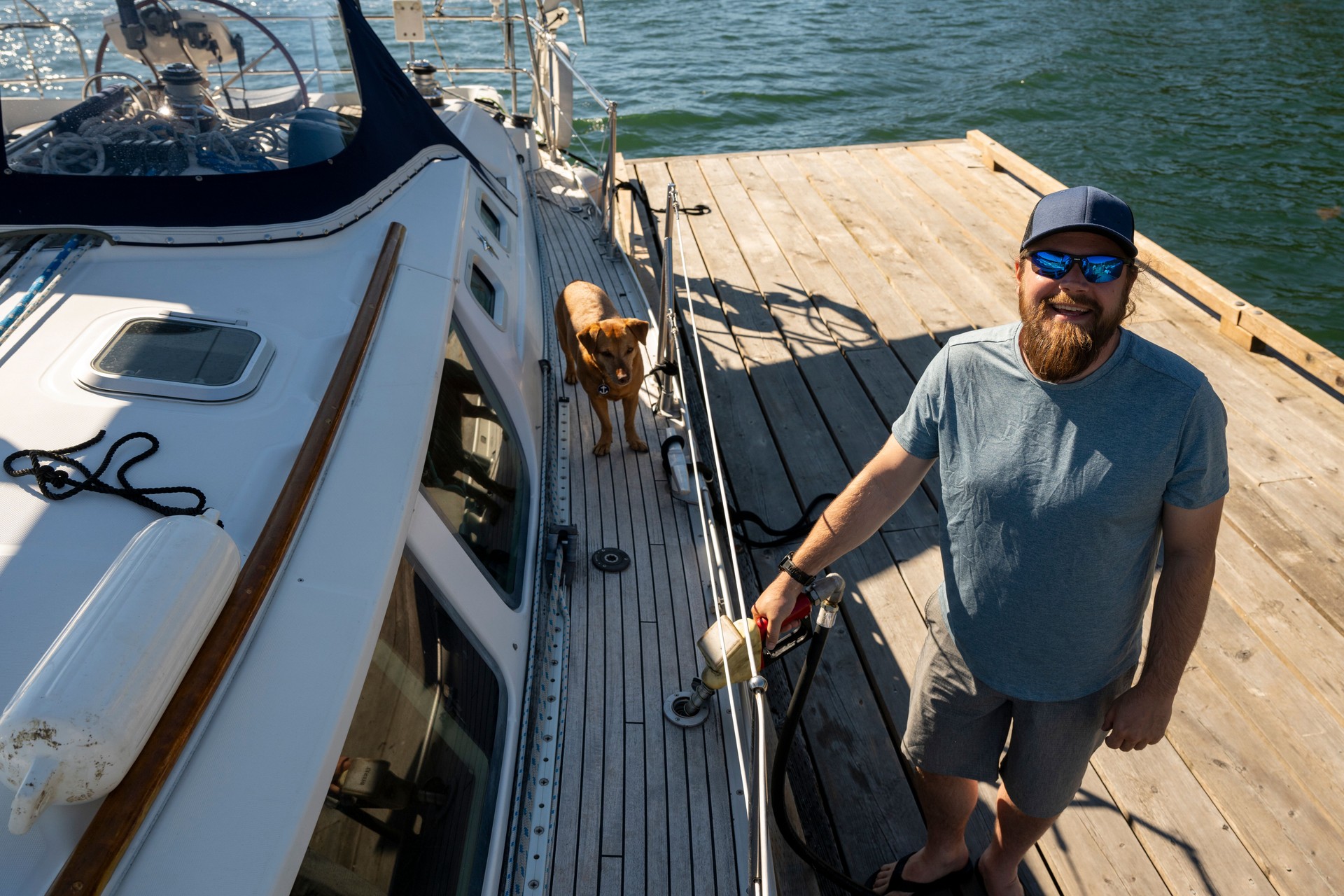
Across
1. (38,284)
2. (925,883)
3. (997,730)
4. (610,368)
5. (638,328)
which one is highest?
(38,284)

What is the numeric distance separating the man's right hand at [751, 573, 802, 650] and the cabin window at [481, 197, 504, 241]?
2.42 m

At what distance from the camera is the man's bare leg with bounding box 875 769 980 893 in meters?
2.11

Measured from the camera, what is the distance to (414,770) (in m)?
1.56

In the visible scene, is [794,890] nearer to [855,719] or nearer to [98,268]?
[855,719]

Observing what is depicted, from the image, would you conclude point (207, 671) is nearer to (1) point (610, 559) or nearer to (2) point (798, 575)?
(2) point (798, 575)

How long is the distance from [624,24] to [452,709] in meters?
17.7

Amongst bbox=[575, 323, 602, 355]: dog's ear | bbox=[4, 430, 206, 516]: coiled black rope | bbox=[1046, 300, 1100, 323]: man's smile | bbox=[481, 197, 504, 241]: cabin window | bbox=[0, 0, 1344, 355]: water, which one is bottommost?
bbox=[0, 0, 1344, 355]: water

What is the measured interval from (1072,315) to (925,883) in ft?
5.20

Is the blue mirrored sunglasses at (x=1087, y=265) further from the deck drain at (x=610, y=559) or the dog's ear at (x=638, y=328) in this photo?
the dog's ear at (x=638, y=328)

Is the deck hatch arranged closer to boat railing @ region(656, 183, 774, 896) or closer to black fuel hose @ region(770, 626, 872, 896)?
boat railing @ region(656, 183, 774, 896)

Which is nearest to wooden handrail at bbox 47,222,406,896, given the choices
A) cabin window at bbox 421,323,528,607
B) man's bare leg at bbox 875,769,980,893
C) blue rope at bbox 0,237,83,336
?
cabin window at bbox 421,323,528,607

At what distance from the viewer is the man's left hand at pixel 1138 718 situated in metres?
1.63

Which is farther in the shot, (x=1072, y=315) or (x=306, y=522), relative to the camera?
(x=306, y=522)

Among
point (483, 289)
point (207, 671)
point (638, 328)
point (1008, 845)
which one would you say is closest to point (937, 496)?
point (638, 328)
